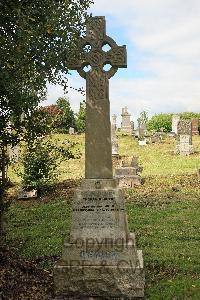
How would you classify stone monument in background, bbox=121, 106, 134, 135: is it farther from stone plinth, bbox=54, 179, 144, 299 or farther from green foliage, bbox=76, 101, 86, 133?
stone plinth, bbox=54, 179, 144, 299

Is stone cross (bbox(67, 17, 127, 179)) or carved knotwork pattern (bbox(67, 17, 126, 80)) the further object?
carved knotwork pattern (bbox(67, 17, 126, 80))

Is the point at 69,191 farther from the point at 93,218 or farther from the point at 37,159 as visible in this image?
the point at 93,218

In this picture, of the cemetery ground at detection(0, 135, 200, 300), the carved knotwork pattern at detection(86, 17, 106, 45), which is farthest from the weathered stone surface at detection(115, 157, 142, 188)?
the carved knotwork pattern at detection(86, 17, 106, 45)

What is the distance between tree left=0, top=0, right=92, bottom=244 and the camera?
645 centimetres

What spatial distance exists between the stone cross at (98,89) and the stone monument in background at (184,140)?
18.8m

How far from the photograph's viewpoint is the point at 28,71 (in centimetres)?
701

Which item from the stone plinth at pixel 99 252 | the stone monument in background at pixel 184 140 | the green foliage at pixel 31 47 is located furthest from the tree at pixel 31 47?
the stone monument in background at pixel 184 140

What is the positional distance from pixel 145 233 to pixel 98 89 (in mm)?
4415

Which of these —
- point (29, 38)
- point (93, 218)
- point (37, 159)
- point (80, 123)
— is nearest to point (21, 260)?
point (93, 218)

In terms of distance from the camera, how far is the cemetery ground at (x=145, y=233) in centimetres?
664

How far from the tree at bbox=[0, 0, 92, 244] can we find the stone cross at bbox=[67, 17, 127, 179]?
Answer: 0.31m

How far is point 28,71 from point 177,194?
8745 mm

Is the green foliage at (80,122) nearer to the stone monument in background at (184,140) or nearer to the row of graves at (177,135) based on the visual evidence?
the row of graves at (177,135)

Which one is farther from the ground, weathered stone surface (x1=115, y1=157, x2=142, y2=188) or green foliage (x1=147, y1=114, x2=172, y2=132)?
green foliage (x1=147, y1=114, x2=172, y2=132)
